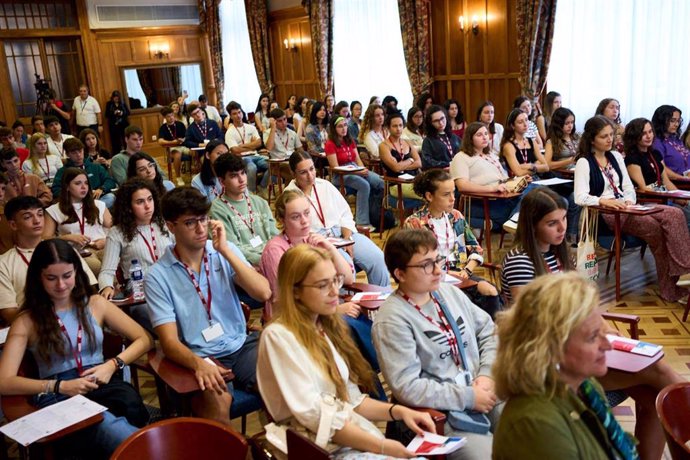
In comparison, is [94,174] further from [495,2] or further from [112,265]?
[495,2]

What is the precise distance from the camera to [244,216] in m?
4.61

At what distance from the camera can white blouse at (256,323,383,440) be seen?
2.11 m

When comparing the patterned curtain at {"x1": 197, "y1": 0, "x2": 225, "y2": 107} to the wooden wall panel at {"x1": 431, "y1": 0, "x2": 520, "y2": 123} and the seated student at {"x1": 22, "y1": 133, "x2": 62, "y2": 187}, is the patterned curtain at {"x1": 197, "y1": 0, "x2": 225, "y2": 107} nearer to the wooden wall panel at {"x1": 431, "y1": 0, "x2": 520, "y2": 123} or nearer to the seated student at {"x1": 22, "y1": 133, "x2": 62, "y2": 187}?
the wooden wall panel at {"x1": 431, "y1": 0, "x2": 520, "y2": 123}

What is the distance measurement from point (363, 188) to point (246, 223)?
299 cm

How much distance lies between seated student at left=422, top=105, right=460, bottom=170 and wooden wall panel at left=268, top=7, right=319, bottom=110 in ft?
21.2

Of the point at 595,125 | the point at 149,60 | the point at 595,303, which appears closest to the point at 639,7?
the point at 595,125

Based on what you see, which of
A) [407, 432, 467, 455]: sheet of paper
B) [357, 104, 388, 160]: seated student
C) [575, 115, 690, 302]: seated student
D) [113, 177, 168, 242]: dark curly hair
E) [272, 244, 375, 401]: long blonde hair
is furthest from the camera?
[357, 104, 388, 160]: seated student

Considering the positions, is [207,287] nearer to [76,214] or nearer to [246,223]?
[246,223]

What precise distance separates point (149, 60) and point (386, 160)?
10248 millimetres

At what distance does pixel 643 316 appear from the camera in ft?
15.0

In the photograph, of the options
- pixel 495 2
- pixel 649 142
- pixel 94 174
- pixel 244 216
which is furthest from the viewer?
pixel 495 2

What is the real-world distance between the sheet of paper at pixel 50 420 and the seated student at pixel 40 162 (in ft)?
18.9

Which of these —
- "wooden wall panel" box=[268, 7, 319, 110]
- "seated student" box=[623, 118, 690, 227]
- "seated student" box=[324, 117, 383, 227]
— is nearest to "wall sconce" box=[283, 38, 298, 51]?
"wooden wall panel" box=[268, 7, 319, 110]

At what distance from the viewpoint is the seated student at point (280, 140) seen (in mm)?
8945
